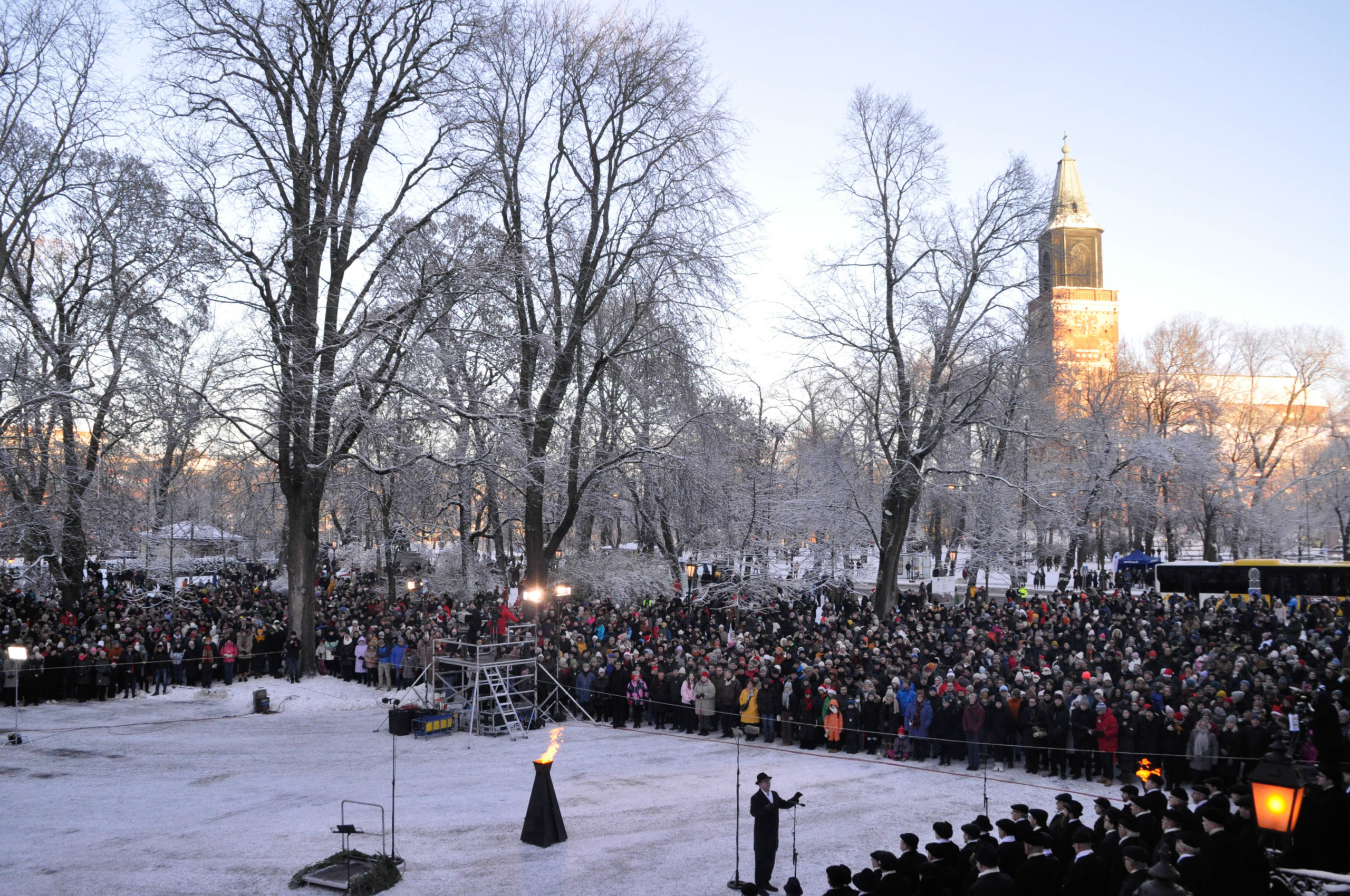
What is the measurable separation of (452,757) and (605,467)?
8.35m

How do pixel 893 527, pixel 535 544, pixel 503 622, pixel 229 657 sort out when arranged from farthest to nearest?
1. pixel 893 527
2. pixel 535 544
3. pixel 229 657
4. pixel 503 622

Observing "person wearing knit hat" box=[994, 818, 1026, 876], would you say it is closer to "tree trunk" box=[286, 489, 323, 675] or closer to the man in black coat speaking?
the man in black coat speaking

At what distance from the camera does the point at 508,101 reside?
22.6 meters

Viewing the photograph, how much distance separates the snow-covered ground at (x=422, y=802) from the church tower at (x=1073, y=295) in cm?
1551

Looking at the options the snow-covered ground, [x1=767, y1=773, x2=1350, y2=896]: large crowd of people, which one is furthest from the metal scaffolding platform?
[x1=767, y1=773, x2=1350, y2=896]: large crowd of people

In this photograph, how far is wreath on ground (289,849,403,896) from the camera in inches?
367

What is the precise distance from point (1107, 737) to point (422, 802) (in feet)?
34.6

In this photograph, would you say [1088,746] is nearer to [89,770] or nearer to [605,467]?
[605,467]

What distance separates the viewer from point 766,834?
9.68 meters

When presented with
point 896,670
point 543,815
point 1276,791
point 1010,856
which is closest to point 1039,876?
point 1010,856

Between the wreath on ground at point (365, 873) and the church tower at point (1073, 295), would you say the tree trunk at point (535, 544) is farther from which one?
the church tower at point (1073, 295)

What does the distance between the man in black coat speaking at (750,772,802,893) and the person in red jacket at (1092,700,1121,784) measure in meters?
7.45

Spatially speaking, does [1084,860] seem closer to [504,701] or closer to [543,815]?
[543,815]

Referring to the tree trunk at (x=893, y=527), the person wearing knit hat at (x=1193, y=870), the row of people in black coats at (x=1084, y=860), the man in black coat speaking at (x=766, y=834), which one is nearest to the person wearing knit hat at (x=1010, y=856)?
the row of people in black coats at (x=1084, y=860)
